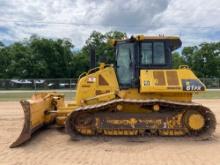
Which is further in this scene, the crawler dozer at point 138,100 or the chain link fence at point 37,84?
the chain link fence at point 37,84

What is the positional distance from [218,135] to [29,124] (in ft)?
18.8

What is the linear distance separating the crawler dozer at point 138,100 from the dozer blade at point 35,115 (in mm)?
26

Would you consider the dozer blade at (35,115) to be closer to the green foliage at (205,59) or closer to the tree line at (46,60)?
the tree line at (46,60)

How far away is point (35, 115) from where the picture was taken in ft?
40.1

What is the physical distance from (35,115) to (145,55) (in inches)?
141

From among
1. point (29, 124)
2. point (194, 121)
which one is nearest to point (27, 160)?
point (29, 124)

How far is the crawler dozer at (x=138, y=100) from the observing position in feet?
39.9

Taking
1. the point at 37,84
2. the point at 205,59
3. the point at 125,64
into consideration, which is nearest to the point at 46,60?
the point at 37,84

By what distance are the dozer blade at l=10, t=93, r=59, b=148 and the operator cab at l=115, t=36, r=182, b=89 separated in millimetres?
2486

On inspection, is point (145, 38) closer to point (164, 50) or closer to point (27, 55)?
point (164, 50)

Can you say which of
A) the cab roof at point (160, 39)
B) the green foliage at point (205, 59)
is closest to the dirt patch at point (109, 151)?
the cab roof at point (160, 39)

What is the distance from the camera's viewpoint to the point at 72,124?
12.2 meters

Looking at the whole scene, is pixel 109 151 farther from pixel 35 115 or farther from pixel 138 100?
pixel 35 115

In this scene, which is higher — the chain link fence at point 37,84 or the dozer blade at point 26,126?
the chain link fence at point 37,84
